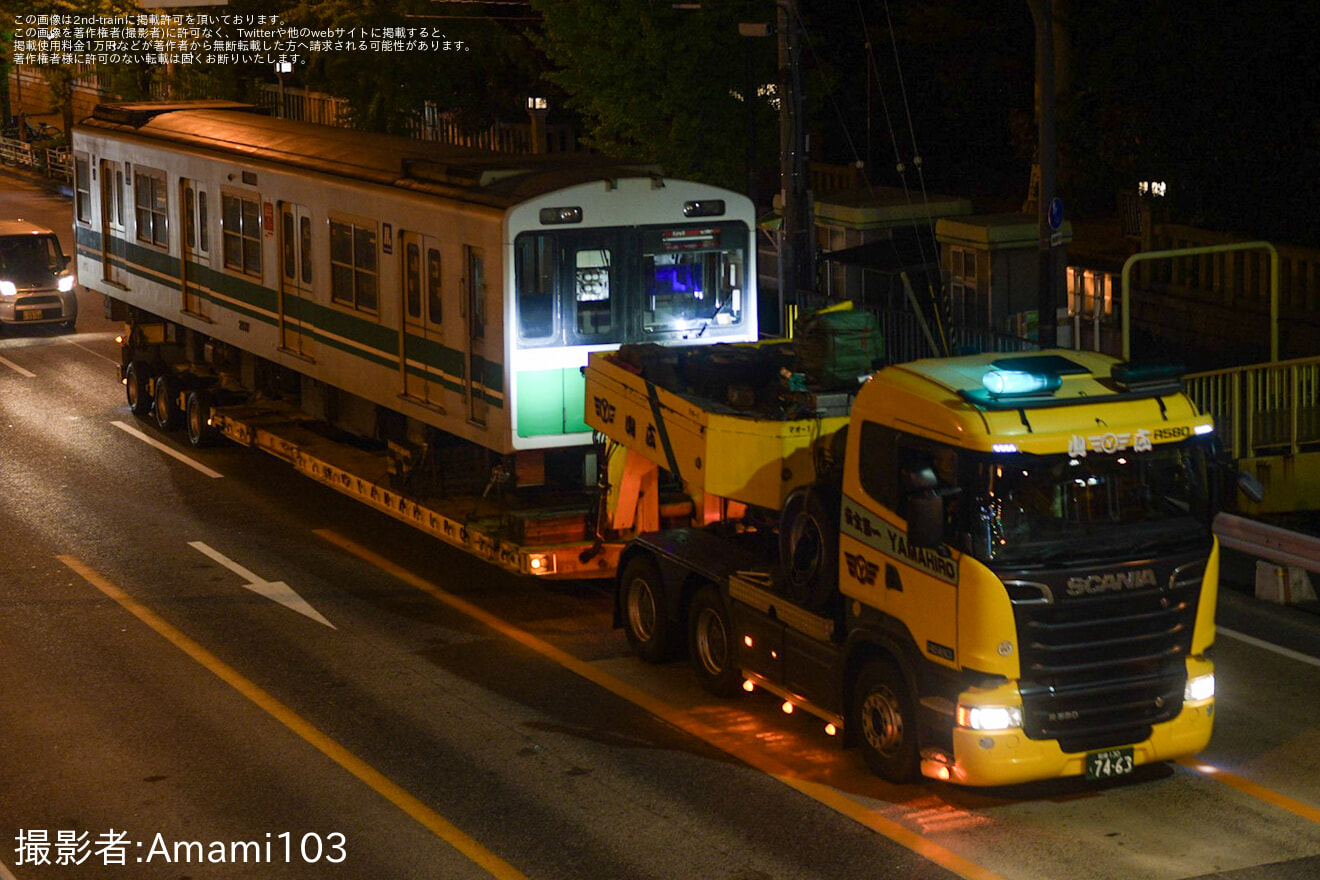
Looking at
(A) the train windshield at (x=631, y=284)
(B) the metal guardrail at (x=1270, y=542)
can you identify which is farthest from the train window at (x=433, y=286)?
(B) the metal guardrail at (x=1270, y=542)

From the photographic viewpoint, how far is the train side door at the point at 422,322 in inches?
656

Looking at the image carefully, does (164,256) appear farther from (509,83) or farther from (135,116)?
(509,83)

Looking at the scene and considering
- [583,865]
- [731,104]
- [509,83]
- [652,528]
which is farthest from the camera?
[509,83]

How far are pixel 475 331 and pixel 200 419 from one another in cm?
745

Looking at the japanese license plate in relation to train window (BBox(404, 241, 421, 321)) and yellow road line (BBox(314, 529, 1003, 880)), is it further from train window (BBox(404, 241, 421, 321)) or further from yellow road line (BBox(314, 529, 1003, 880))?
train window (BBox(404, 241, 421, 321))

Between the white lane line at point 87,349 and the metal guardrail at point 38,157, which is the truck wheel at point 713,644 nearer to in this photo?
the white lane line at point 87,349

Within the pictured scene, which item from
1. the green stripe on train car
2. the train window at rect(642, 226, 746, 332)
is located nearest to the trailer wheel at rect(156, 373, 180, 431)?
the green stripe on train car

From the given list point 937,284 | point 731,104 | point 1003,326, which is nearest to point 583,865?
point 1003,326

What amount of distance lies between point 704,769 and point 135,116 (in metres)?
16.0

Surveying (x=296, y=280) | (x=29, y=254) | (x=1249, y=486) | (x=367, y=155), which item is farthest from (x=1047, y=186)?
(x=29, y=254)

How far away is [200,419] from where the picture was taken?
2239cm

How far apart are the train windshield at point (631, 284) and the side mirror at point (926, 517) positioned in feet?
19.7

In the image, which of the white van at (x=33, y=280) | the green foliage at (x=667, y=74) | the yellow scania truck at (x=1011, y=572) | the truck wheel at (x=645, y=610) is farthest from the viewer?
the white van at (x=33, y=280)

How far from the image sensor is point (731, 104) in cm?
3200
